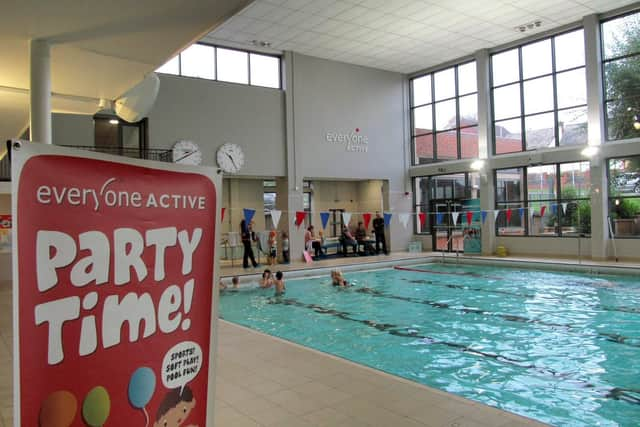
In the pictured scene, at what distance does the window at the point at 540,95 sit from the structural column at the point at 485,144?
26cm

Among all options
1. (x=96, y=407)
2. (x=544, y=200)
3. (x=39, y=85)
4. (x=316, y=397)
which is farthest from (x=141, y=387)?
(x=544, y=200)

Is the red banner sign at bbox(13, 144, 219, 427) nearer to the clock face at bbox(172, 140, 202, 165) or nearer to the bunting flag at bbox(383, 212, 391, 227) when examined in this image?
the clock face at bbox(172, 140, 202, 165)

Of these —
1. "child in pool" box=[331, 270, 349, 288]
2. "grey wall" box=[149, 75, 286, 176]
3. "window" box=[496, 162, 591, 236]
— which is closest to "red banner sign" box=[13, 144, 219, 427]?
"child in pool" box=[331, 270, 349, 288]

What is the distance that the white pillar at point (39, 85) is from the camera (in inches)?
153

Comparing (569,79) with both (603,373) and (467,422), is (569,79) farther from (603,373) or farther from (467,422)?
(467,422)

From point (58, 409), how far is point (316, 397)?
2.60 m

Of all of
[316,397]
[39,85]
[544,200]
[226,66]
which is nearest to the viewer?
[316,397]

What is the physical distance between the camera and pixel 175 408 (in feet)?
4.95

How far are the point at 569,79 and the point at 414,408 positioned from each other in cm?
1308

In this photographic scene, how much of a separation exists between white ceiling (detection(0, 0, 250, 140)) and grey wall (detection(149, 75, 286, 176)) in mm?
7109

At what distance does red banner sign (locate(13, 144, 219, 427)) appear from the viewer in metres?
1.18

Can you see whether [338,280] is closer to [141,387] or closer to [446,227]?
[446,227]

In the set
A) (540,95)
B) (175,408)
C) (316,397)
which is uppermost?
(540,95)

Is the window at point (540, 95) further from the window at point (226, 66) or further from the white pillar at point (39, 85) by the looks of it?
the white pillar at point (39, 85)
